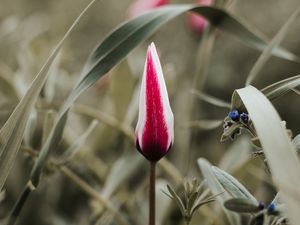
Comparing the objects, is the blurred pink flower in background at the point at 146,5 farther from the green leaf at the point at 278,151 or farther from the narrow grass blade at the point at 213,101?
the green leaf at the point at 278,151

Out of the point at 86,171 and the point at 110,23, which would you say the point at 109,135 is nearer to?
the point at 86,171

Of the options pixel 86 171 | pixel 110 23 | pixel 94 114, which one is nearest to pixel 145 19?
pixel 94 114

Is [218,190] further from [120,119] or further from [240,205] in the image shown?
[120,119]

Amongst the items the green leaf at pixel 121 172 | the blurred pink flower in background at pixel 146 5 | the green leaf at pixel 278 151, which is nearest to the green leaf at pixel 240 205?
the green leaf at pixel 278 151

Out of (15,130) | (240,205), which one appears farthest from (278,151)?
(15,130)

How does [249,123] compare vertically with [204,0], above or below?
below

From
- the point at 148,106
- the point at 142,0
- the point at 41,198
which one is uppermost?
the point at 142,0

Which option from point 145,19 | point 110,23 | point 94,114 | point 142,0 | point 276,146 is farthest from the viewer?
point 110,23
